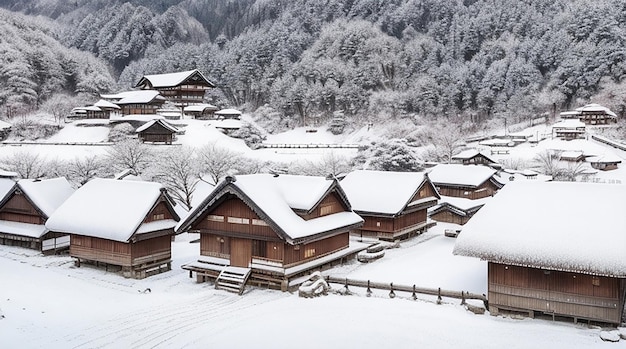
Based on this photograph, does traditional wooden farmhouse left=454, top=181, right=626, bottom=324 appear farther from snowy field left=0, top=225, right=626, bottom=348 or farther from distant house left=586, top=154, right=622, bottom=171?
distant house left=586, top=154, right=622, bottom=171

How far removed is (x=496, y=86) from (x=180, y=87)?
59796 millimetres

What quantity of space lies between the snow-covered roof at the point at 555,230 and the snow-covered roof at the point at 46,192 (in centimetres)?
2552

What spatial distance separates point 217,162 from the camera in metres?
51.2

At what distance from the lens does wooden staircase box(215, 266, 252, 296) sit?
22703mm

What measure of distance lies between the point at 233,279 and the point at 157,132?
41.7m

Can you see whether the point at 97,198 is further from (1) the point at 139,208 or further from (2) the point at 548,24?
(2) the point at 548,24

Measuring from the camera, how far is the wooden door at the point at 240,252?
24.0 m

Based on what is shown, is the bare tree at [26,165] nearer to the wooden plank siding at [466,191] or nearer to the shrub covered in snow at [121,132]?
the shrub covered in snow at [121,132]

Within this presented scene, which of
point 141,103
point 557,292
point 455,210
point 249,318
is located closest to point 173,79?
point 141,103

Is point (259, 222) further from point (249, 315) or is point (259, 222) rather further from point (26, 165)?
point (26, 165)

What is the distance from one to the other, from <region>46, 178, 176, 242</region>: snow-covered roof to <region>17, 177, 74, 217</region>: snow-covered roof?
3.91 meters

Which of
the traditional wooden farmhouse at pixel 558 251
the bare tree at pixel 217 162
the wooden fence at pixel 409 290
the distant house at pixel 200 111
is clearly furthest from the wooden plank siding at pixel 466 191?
the distant house at pixel 200 111

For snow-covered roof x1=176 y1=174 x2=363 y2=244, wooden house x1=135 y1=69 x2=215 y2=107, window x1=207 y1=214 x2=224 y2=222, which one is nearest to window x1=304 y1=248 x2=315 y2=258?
snow-covered roof x1=176 y1=174 x2=363 y2=244

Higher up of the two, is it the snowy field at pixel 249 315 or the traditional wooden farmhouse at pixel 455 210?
the traditional wooden farmhouse at pixel 455 210
